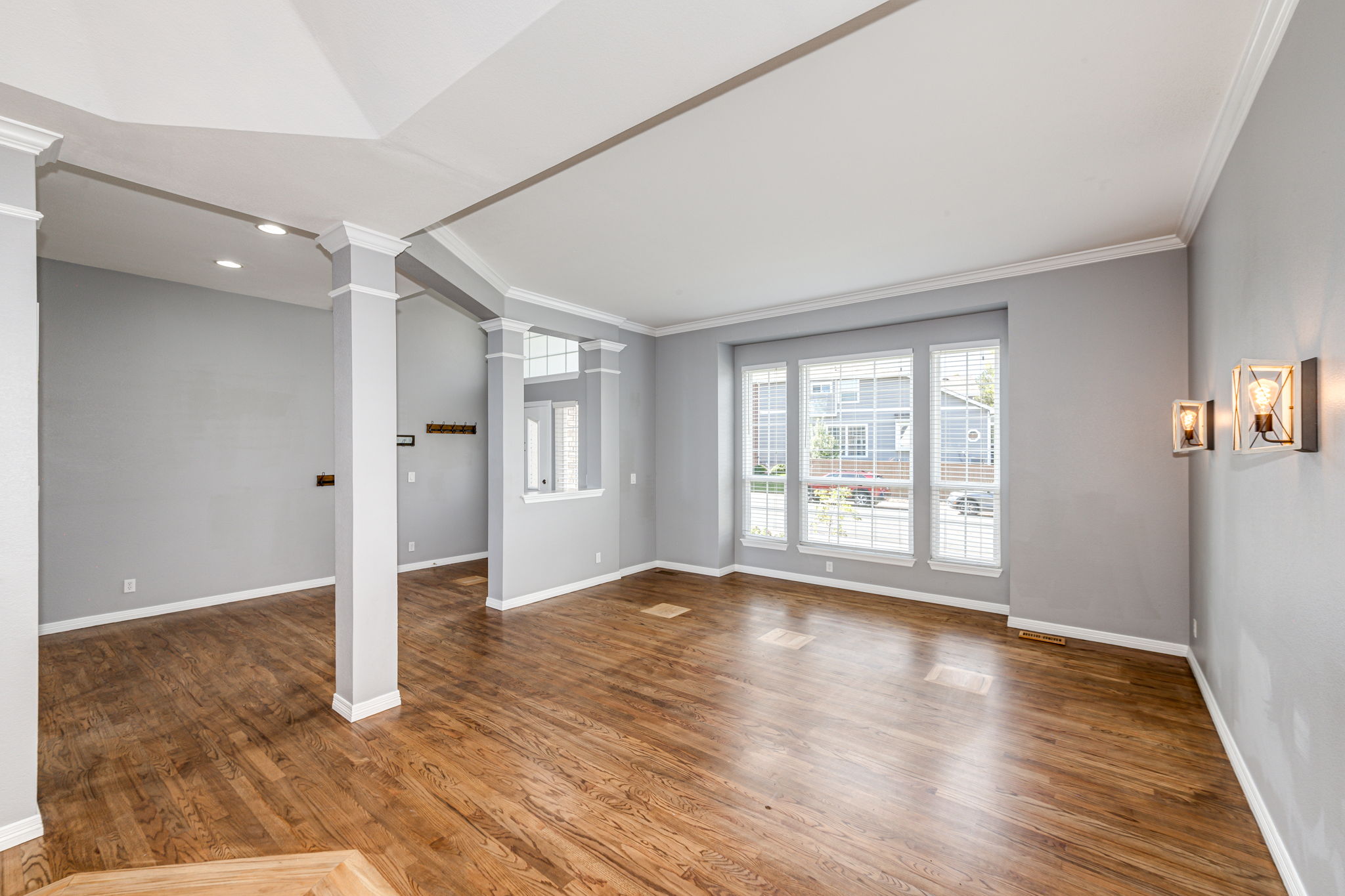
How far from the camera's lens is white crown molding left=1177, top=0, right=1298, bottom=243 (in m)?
1.87

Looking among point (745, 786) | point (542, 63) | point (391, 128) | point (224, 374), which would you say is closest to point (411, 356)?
point (224, 374)

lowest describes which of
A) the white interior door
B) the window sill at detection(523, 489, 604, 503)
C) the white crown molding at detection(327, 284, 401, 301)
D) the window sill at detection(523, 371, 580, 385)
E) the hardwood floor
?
the hardwood floor

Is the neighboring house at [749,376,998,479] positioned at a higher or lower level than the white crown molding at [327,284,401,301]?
lower

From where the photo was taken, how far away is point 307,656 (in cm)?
402

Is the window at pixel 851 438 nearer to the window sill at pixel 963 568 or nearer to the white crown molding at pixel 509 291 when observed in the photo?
the window sill at pixel 963 568

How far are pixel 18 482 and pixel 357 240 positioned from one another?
1759mm

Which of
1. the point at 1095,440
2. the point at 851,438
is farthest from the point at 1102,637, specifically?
the point at 851,438

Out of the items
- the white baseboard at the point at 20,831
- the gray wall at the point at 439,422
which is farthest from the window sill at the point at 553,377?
the white baseboard at the point at 20,831

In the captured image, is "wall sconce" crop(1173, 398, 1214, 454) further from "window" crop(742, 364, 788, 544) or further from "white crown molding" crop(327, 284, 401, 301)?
"white crown molding" crop(327, 284, 401, 301)

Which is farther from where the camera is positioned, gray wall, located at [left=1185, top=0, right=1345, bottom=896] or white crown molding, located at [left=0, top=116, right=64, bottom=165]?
white crown molding, located at [left=0, top=116, right=64, bottom=165]

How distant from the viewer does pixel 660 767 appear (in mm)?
2631

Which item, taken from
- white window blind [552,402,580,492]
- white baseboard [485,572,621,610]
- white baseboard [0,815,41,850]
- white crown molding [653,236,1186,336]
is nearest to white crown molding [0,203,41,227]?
white baseboard [0,815,41,850]

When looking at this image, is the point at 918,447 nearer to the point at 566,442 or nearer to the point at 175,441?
the point at 566,442

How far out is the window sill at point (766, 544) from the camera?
630cm
